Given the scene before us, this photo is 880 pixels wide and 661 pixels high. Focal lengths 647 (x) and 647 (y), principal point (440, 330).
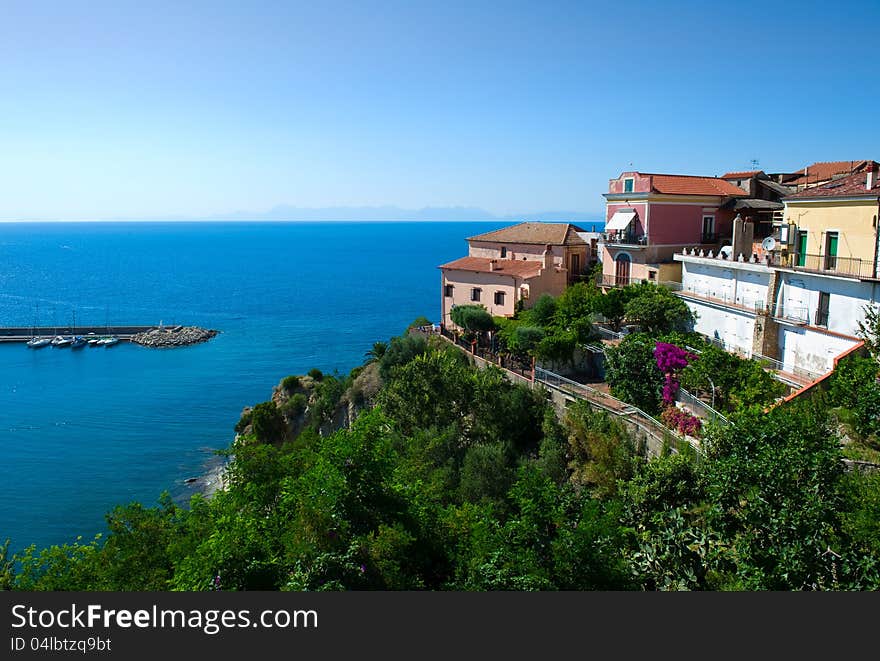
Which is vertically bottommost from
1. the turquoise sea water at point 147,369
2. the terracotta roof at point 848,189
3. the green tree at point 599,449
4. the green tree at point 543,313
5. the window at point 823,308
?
the turquoise sea water at point 147,369

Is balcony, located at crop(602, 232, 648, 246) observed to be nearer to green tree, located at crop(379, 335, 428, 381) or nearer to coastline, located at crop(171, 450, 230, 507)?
green tree, located at crop(379, 335, 428, 381)

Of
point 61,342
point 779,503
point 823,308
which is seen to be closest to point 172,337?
point 61,342

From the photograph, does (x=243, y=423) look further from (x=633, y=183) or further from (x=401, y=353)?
(x=633, y=183)

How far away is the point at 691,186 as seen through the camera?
1459 inches

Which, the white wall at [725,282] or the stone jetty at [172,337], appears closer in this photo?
the white wall at [725,282]

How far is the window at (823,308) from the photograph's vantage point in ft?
79.2

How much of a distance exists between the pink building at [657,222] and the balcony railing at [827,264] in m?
8.63

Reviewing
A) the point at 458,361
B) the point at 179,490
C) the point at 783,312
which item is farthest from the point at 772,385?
the point at 179,490

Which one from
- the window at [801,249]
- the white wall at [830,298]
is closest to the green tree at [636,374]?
the white wall at [830,298]

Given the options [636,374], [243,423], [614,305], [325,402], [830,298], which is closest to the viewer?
[830,298]

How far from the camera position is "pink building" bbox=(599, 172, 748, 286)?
116ft

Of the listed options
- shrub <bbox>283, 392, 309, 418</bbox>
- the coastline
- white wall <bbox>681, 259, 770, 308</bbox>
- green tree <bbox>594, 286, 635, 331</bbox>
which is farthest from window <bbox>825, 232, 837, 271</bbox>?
shrub <bbox>283, 392, 309, 418</bbox>

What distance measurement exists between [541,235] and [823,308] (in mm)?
19930

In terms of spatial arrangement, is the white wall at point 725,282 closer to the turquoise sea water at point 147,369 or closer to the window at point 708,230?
the window at point 708,230
